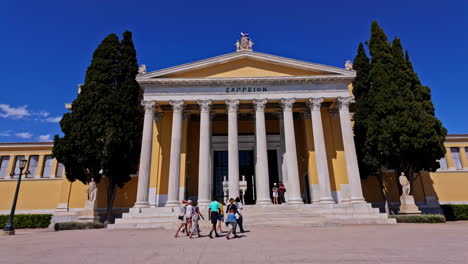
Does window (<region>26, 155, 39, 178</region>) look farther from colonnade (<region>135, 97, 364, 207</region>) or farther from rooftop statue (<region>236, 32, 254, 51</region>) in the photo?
rooftop statue (<region>236, 32, 254, 51</region>)

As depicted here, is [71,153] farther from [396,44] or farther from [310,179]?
[396,44]

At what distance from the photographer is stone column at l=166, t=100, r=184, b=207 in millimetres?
18609

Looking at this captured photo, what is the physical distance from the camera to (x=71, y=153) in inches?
744

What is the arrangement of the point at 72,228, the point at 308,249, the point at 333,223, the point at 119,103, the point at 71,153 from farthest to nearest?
the point at 119,103 < the point at 71,153 < the point at 72,228 < the point at 333,223 < the point at 308,249

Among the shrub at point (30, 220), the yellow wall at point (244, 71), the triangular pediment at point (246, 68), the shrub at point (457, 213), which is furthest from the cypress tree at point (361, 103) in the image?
the shrub at point (30, 220)

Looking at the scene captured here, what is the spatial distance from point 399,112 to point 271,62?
1003 cm

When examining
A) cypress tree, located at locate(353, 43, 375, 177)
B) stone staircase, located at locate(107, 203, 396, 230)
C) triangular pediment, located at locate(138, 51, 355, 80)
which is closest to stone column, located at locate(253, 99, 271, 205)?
stone staircase, located at locate(107, 203, 396, 230)

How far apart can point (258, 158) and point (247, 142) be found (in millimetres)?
5421

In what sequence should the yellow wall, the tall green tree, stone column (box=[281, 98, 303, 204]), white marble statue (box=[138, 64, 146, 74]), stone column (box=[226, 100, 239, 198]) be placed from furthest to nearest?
white marble statue (box=[138, 64, 146, 74]) < the yellow wall < the tall green tree < stone column (box=[226, 100, 239, 198]) < stone column (box=[281, 98, 303, 204])

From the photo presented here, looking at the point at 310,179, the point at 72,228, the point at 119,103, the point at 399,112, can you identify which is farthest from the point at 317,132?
the point at 72,228

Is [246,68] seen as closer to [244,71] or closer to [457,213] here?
[244,71]

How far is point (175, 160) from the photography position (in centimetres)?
1928

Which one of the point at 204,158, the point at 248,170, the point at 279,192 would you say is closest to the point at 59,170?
the point at 204,158

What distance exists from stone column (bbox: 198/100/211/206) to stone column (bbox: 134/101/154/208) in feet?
11.9
